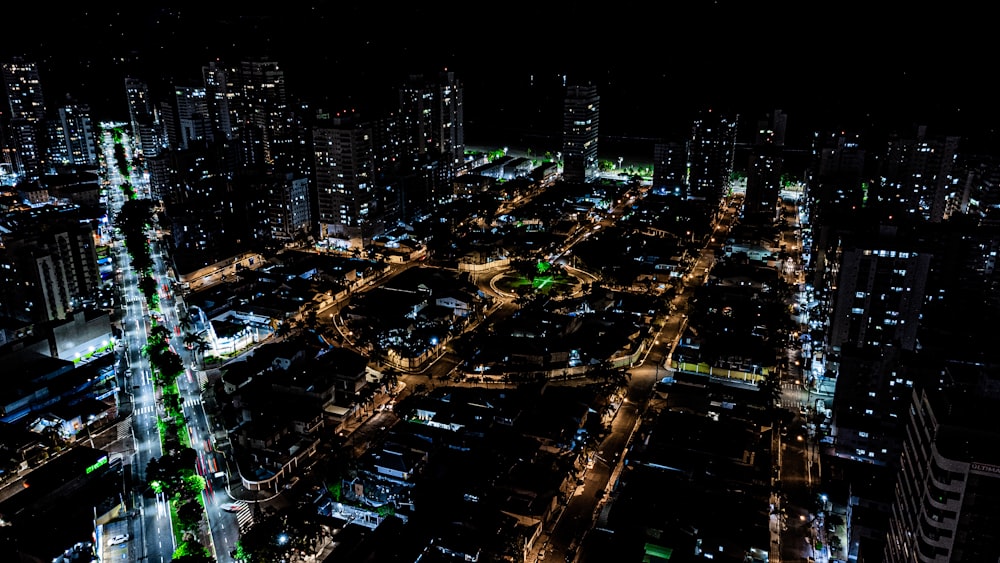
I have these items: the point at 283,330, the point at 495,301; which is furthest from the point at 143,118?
the point at 495,301

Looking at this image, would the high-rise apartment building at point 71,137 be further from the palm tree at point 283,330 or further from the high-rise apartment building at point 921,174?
the high-rise apartment building at point 921,174

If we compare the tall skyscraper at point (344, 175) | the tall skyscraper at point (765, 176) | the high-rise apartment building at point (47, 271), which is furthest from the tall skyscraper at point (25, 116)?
the tall skyscraper at point (765, 176)

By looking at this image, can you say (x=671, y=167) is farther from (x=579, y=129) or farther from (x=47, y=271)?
(x=47, y=271)

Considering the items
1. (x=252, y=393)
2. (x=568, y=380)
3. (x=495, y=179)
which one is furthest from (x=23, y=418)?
(x=495, y=179)

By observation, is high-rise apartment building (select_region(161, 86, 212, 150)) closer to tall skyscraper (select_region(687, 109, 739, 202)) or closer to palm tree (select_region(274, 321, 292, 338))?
palm tree (select_region(274, 321, 292, 338))

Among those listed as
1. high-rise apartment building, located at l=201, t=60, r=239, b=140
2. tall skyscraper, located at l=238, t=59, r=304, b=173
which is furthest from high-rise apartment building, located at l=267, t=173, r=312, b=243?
high-rise apartment building, located at l=201, t=60, r=239, b=140

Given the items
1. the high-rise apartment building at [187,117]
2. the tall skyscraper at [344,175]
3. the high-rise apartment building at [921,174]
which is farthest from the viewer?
the high-rise apartment building at [187,117]
